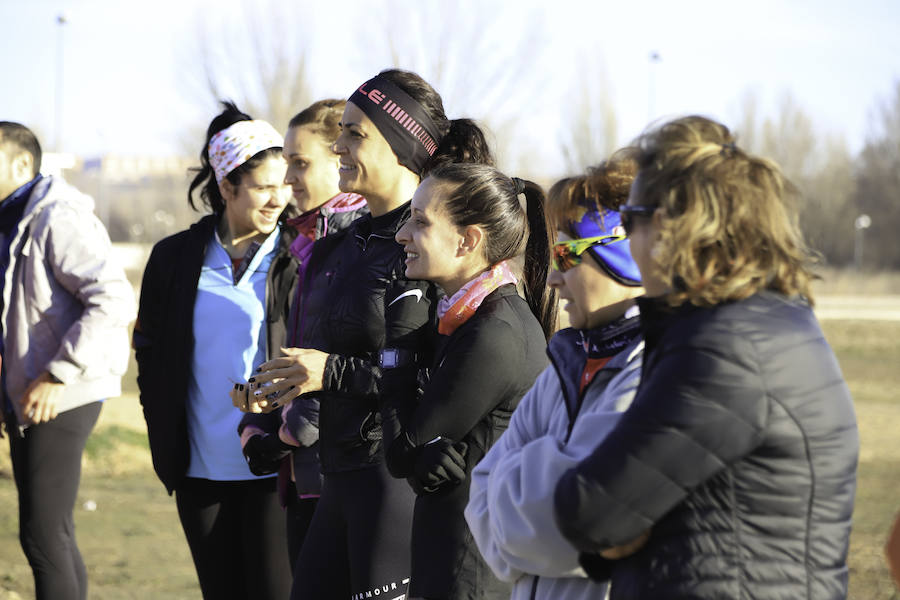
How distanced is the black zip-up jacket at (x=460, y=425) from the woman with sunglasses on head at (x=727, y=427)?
2.56 feet

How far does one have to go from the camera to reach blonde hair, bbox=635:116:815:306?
1.71 metres

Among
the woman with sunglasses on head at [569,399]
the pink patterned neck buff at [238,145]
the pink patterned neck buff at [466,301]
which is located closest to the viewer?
the woman with sunglasses on head at [569,399]

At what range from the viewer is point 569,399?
2.04m

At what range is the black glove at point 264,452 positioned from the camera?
3.54m

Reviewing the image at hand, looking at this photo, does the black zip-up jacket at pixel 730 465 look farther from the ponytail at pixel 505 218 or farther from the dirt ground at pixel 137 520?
the dirt ground at pixel 137 520

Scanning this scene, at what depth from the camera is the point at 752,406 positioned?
1605mm

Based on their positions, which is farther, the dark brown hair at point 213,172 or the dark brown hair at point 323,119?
the dark brown hair at point 213,172

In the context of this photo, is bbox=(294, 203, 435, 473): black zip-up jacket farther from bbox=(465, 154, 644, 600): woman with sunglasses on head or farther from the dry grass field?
the dry grass field

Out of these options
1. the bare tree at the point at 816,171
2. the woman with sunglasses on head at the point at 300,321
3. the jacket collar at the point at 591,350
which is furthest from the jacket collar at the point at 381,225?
the bare tree at the point at 816,171

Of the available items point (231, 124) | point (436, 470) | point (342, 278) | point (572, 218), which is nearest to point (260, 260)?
point (231, 124)

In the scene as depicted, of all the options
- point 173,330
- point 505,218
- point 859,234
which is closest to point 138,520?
point 173,330

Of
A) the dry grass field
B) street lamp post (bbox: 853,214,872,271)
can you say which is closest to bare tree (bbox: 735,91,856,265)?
street lamp post (bbox: 853,214,872,271)

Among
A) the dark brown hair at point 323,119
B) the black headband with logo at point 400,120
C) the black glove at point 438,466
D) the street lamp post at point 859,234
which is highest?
the black headband with logo at point 400,120

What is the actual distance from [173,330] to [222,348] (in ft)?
0.66
